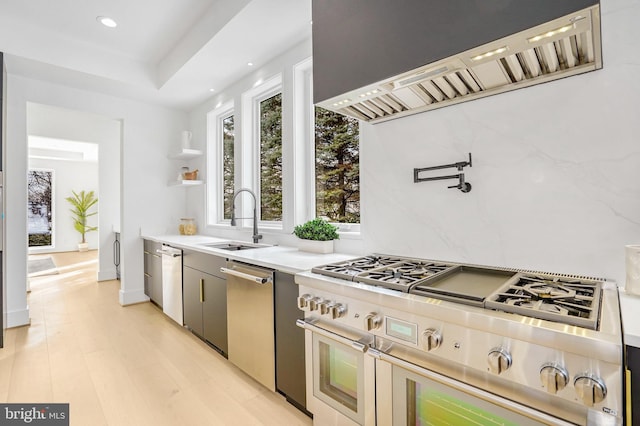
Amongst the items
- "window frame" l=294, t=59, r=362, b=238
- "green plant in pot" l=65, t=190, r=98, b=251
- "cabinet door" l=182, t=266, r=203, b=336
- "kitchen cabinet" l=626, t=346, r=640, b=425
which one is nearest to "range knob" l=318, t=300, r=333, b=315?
"kitchen cabinet" l=626, t=346, r=640, b=425

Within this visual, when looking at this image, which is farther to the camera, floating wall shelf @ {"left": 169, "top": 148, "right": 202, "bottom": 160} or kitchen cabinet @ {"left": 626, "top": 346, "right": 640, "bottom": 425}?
floating wall shelf @ {"left": 169, "top": 148, "right": 202, "bottom": 160}

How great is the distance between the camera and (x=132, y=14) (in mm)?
2691

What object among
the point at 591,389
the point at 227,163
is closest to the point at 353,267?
the point at 591,389

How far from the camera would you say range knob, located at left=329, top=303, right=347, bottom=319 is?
1.36 m

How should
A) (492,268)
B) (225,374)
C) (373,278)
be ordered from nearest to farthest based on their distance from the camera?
(373,278), (492,268), (225,374)

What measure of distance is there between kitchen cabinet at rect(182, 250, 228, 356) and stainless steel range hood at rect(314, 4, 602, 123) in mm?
1640

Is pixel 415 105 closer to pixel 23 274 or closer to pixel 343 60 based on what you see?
pixel 343 60

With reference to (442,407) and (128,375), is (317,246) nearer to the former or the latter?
(442,407)

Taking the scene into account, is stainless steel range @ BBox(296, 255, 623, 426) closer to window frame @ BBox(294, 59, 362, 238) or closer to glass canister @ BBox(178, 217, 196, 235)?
window frame @ BBox(294, 59, 362, 238)

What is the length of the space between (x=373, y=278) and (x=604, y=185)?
102 cm

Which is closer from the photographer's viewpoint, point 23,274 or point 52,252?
point 23,274

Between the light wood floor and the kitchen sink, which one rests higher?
the kitchen sink

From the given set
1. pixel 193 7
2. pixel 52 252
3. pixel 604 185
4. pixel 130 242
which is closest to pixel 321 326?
pixel 604 185

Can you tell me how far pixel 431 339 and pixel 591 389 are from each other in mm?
414
